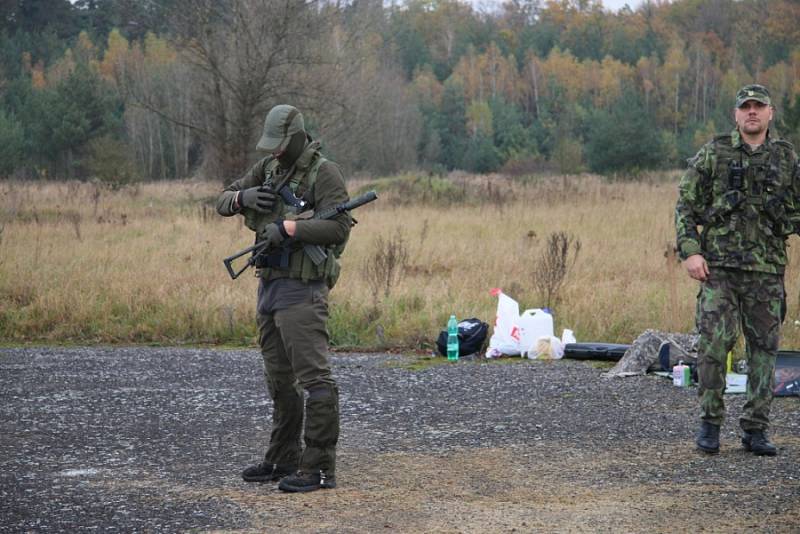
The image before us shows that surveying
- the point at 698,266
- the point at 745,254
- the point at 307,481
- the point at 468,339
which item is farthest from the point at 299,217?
the point at 468,339

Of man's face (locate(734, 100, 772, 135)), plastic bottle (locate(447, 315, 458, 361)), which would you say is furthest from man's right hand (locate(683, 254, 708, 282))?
plastic bottle (locate(447, 315, 458, 361))

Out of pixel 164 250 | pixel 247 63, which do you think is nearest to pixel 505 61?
pixel 247 63

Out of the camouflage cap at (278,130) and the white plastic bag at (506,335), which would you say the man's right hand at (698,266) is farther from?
the white plastic bag at (506,335)

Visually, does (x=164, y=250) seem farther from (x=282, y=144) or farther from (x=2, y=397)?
(x=282, y=144)

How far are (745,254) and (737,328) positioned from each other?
0.43m

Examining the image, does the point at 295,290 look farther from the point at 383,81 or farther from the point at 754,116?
the point at 383,81

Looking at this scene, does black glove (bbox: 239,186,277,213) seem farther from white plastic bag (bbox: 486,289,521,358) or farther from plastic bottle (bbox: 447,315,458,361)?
white plastic bag (bbox: 486,289,521,358)

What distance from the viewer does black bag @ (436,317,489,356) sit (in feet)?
31.1

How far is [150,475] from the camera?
18.3ft

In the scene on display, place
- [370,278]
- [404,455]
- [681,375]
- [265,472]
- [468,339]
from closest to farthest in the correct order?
[265,472] → [404,455] → [681,375] → [468,339] → [370,278]

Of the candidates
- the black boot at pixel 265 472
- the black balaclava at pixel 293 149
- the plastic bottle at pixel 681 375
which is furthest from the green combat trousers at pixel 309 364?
the plastic bottle at pixel 681 375

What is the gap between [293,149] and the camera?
535 centimetres

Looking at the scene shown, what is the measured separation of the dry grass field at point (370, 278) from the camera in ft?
34.7

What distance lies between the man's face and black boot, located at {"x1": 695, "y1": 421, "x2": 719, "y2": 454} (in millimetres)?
1644
